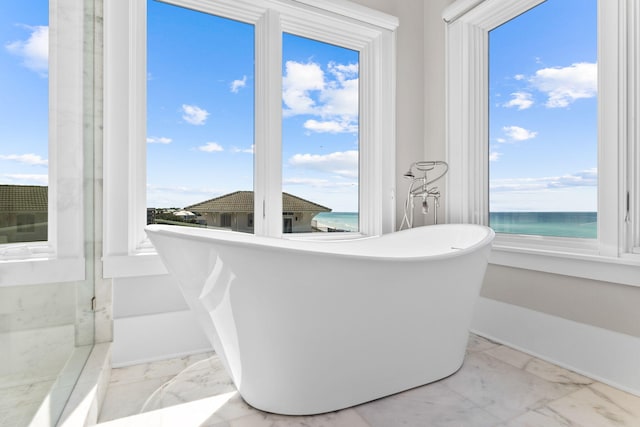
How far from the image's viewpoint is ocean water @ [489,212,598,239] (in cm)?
168

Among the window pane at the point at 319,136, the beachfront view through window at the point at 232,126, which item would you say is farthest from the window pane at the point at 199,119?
the window pane at the point at 319,136

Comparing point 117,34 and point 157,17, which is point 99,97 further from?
point 157,17

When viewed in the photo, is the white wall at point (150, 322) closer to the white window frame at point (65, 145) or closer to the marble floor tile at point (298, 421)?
the white window frame at point (65, 145)

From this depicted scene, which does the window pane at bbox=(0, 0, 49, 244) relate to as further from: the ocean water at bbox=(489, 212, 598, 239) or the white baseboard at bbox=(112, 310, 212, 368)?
the ocean water at bbox=(489, 212, 598, 239)

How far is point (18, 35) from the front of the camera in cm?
114

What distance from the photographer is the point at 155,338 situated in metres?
1.65

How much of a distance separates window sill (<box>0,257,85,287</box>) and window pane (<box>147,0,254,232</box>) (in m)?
0.42

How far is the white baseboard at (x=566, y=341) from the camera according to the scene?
4.63 feet

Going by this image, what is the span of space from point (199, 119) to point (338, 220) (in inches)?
42.2

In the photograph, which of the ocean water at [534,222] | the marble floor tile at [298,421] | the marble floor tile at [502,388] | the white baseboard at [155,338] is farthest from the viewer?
the ocean water at [534,222]

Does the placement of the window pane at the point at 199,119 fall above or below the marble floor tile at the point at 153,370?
above

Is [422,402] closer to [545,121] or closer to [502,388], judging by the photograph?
[502,388]

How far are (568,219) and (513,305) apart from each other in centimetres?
53

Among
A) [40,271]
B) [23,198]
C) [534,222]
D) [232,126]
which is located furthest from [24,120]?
[534,222]
